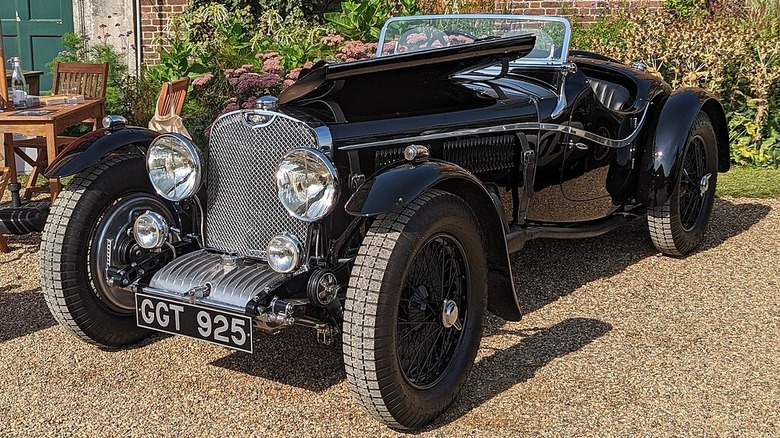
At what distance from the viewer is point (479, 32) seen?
4938 mm

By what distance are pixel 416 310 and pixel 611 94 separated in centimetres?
267

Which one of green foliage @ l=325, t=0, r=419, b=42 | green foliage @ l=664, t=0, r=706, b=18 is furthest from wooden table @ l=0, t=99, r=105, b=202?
green foliage @ l=664, t=0, r=706, b=18

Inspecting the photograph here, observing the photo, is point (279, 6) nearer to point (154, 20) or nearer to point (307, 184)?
point (154, 20)

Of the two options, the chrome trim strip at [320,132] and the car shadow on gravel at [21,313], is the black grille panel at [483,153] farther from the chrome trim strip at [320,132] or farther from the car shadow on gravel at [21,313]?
the car shadow on gravel at [21,313]

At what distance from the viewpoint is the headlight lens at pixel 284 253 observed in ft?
10.6

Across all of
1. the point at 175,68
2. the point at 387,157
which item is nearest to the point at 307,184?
the point at 387,157

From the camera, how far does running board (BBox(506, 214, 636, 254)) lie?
430 centimetres

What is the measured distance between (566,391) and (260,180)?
1.52 meters

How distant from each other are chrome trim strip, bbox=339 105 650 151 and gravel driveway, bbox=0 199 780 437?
0.82 meters

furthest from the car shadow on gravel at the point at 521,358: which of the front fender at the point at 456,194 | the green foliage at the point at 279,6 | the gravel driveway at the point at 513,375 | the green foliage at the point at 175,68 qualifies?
the green foliage at the point at 279,6

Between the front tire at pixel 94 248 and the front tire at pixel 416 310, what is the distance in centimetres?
132

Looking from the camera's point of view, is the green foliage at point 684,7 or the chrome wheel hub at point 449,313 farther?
the green foliage at point 684,7

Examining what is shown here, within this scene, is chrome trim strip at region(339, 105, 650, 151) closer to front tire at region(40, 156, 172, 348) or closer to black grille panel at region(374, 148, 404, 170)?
black grille panel at region(374, 148, 404, 170)

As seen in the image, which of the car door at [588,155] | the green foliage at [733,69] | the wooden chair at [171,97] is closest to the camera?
the car door at [588,155]
